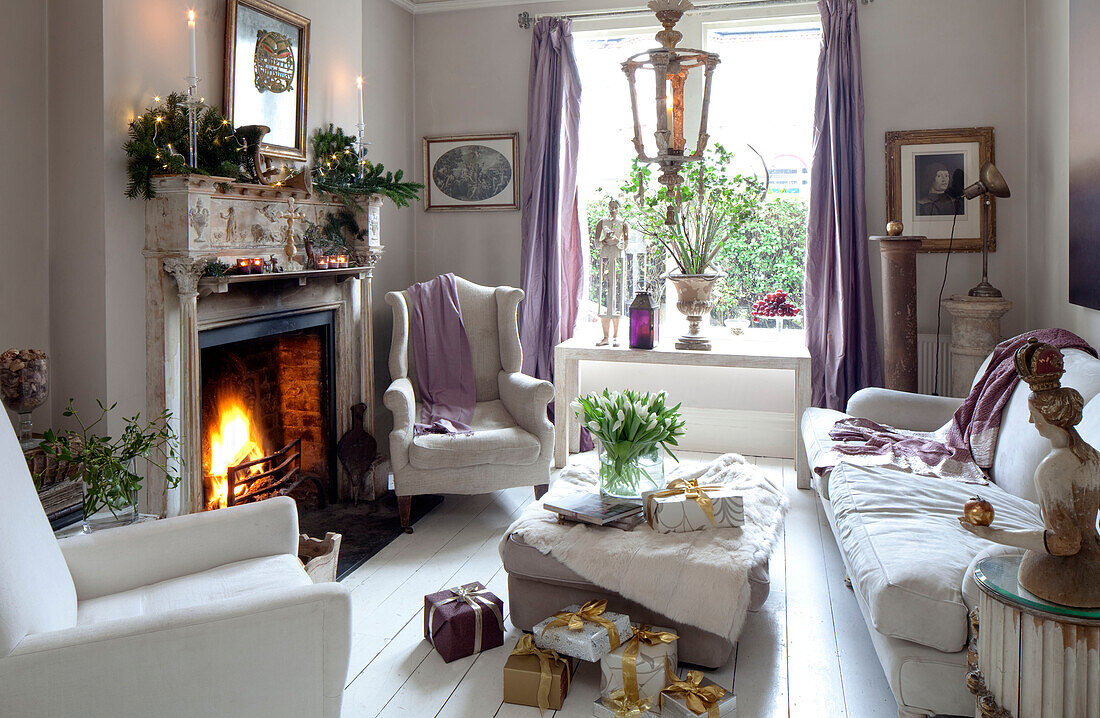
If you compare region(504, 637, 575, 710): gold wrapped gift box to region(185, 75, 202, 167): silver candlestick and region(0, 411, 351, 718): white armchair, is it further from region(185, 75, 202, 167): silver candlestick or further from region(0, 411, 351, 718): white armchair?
region(185, 75, 202, 167): silver candlestick

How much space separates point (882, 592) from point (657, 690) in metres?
0.62

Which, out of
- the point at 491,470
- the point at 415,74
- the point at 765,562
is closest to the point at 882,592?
the point at 765,562

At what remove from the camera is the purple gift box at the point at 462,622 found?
8.05ft

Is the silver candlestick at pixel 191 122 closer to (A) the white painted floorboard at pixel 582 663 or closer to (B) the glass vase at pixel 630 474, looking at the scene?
(A) the white painted floorboard at pixel 582 663

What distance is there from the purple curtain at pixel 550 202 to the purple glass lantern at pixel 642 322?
24.1 inches

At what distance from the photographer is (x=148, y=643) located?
1.51 metres

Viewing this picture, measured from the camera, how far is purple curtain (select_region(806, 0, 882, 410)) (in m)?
4.51

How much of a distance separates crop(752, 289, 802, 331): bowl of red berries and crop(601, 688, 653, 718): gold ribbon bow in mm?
2876

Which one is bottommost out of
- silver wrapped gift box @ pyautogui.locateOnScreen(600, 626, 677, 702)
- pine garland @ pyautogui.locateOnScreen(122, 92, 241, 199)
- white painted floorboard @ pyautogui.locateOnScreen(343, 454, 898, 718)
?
white painted floorboard @ pyautogui.locateOnScreen(343, 454, 898, 718)

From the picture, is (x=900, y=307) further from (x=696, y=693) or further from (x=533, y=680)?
(x=533, y=680)

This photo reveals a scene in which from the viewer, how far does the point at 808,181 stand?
15.6 feet

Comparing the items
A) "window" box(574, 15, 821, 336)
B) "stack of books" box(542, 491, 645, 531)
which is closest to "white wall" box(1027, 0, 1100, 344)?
"window" box(574, 15, 821, 336)

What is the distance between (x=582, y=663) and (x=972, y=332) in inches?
107

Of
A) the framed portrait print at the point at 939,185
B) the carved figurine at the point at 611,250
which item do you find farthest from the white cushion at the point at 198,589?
the framed portrait print at the point at 939,185
